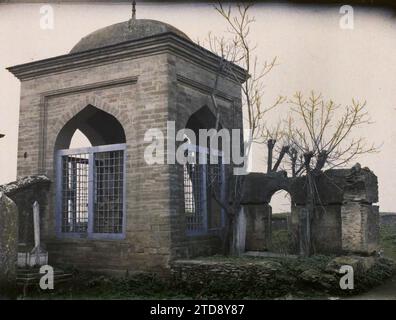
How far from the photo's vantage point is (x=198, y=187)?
12.2 m

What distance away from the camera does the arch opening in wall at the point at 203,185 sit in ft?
38.9

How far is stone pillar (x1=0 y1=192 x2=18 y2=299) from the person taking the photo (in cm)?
921

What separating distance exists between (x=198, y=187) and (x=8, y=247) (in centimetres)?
464

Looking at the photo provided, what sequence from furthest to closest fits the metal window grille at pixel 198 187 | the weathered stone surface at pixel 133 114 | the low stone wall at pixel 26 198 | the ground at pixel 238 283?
the metal window grille at pixel 198 187
the low stone wall at pixel 26 198
the weathered stone surface at pixel 133 114
the ground at pixel 238 283

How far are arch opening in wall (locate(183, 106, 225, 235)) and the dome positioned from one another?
2.20 meters

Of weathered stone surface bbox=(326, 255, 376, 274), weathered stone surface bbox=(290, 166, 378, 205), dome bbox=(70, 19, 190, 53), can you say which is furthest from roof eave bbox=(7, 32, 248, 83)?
weathered stone surface bbox=(326, 255, 376, 274)

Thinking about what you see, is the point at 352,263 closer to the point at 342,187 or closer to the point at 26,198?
the point at 342,187

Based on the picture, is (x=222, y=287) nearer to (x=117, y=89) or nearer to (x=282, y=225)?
(x=117, y=89)

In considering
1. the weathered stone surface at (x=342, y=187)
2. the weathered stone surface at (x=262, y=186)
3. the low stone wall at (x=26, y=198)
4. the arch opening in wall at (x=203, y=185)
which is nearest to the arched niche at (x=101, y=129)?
the low stone wall at (x=26, y=198)

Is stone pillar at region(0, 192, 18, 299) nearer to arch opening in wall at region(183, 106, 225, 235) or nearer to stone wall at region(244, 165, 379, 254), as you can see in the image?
arch opening in wall at region(183, 106, 225, 235)

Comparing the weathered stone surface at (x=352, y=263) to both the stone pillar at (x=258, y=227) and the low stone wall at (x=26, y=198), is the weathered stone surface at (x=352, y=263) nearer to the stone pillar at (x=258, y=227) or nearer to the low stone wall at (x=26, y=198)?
the stone pillar at (x=258, y=227)

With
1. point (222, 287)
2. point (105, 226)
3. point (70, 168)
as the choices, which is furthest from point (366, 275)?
point (70, 168)

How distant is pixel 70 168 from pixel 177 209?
3412mm

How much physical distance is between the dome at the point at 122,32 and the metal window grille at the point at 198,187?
115 inches
